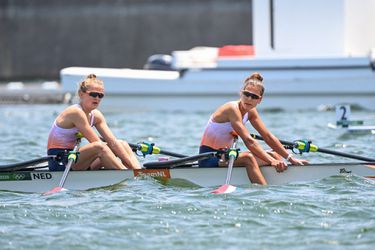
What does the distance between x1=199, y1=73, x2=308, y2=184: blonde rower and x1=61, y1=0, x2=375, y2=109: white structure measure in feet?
31.5

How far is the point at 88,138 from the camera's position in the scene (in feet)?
35.8

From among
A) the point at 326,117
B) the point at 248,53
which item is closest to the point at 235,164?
the point at 326,117

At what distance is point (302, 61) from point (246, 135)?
10.0 metres

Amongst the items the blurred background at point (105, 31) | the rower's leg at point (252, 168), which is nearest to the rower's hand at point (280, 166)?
the rower's leg at point (252, 168)

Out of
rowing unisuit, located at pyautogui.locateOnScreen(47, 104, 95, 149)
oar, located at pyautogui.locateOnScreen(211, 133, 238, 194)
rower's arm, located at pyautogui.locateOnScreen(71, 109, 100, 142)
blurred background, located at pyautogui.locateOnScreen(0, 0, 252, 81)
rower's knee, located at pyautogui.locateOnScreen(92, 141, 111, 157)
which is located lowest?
oar, located at pyautogui.locateOnScreen(211, 133, 238, 194)

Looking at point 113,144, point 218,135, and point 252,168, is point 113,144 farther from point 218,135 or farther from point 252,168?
point 252,168

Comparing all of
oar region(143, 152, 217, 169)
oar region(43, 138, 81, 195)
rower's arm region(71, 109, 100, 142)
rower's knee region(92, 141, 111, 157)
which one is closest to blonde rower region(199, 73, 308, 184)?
oar region(143, 152, 217, 169)

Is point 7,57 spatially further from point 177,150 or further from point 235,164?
point 235,164

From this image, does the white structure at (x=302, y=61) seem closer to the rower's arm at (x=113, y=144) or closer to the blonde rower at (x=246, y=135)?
the blonde rower at (x=246, y=135)

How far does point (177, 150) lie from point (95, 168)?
428cm

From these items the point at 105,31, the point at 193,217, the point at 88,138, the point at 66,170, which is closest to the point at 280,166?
the point at 193,217

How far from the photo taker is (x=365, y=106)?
20.8m

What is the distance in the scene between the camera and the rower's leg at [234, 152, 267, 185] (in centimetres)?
1089

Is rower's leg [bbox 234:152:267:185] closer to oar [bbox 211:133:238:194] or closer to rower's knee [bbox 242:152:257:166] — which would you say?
rower's knee [bbox 242:152:257:166]
